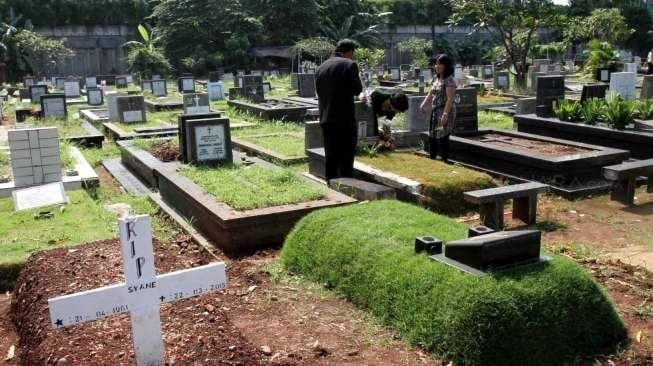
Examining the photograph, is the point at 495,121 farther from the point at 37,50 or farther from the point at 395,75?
the point at 37,50

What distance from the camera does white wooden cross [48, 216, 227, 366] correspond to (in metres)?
3.13

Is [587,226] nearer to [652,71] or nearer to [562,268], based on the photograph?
[562,268]

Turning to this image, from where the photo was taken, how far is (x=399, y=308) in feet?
12.8

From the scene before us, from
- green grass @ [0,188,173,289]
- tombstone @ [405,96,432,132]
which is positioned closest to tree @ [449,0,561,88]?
tombstone @ [405,96,432,132]

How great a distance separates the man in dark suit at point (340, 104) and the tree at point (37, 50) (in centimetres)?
3141

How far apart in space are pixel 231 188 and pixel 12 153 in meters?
3.32

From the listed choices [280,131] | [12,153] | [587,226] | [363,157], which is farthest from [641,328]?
[280,131]

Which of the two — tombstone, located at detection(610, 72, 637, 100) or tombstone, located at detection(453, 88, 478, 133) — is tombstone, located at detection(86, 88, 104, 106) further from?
tombstone, located at detection(610, 72, 637, 100)

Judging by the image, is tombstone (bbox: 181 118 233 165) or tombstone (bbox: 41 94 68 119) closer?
tombstone (bbox: 181 118 233 165)

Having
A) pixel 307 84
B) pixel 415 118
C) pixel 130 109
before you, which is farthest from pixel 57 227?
pixel 307 84

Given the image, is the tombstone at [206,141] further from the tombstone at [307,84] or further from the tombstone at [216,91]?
the tombstone at [216,91]

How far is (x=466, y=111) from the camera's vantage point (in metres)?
9.77

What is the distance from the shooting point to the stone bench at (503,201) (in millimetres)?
6176

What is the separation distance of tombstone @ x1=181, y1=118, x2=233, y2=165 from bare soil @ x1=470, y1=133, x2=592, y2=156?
3.69 metres
